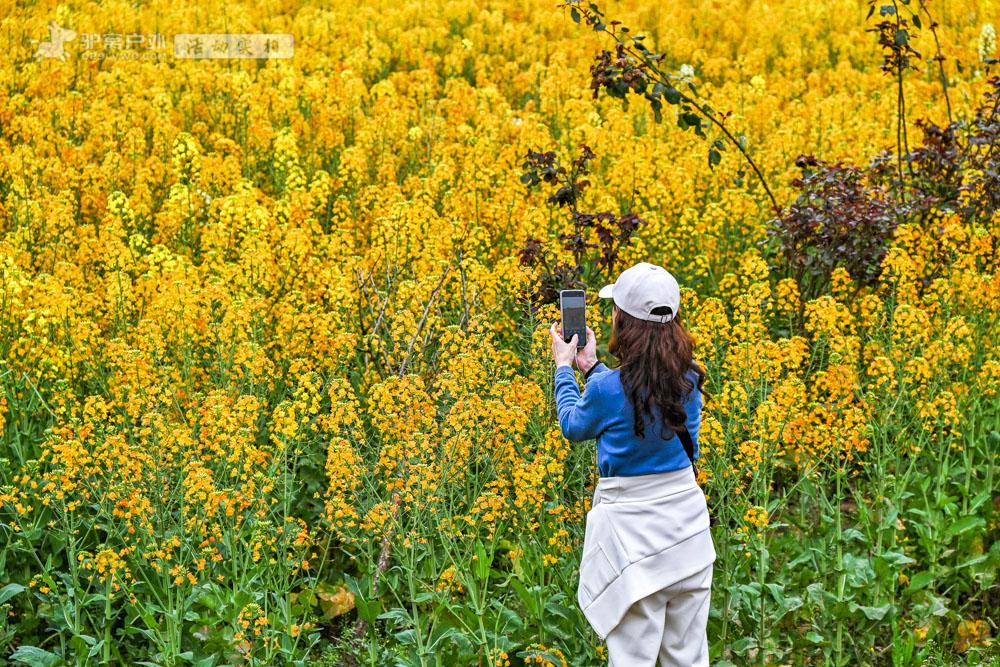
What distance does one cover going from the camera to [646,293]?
12.2 ft

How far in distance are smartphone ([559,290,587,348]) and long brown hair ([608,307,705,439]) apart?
30 centimetres

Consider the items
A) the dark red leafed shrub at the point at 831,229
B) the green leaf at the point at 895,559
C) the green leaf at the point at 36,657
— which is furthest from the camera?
the dark red leafed shrub at the point at 831,229

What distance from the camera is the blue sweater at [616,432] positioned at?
3.79 metres

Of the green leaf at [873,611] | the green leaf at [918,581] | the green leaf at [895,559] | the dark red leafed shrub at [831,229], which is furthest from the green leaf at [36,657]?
the dark red leafed shrub at [831,229]

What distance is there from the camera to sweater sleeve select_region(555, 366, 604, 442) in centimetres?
380

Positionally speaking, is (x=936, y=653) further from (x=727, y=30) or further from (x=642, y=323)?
(x=727, y=30)

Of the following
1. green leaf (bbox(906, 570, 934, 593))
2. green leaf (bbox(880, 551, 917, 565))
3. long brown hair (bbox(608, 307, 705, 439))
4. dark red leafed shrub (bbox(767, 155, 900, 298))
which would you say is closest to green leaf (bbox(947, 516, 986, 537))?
green leaf (bbox(906, 570, 934, 593))

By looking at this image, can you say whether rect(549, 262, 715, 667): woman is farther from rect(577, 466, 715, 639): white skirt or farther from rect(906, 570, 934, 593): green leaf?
rect(906, 570, 934, 593): green leaf

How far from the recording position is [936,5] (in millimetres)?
14836

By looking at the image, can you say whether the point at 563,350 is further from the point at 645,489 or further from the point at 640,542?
the point at 640,542

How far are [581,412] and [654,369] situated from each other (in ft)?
0.91

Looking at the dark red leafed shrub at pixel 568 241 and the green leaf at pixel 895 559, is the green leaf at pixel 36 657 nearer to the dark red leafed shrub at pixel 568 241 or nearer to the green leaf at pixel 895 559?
the dark red leafed shrub at pixel 568 241

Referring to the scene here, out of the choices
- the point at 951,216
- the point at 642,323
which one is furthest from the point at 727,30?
the point at 642,323

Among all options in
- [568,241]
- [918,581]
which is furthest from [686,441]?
[568,241]
